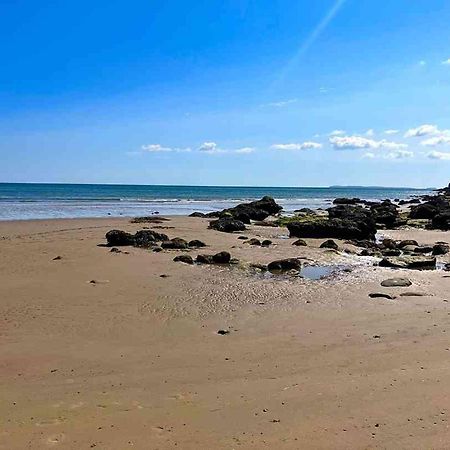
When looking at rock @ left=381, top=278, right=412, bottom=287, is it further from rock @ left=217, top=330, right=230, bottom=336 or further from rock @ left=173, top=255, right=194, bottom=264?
rock @ left=173, top=255, right=194, bottom=264

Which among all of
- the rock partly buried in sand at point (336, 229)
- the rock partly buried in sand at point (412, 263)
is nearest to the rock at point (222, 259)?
the rock partly buried in sand at point (412, 263)

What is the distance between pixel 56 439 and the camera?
197 inches

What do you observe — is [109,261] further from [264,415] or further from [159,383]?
[264,415]

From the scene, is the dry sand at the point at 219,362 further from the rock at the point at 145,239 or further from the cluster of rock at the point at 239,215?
the cluster of rock at the point at 239,215

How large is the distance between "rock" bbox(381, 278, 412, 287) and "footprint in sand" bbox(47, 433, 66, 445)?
393 inches

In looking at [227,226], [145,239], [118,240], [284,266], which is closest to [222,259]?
[284,266]

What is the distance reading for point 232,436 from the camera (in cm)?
506

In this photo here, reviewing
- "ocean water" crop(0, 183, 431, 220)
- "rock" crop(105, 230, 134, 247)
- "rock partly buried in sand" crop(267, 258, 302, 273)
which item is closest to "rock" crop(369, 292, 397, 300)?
"rock partly buried in sand" crop(267, 258, 302, 273)

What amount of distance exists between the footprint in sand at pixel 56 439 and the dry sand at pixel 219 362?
2cm

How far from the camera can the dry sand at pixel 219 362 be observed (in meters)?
5.16

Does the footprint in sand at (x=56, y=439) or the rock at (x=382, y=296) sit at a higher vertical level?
the rock at (x=382, y=296)

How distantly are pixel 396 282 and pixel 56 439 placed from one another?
10.4 m

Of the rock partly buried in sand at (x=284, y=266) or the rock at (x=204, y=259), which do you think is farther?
the rock at (x=204, y=259)

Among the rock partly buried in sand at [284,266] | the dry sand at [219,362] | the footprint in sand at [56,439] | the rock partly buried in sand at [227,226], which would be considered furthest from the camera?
the rock partly buried in sand at [227,226]
